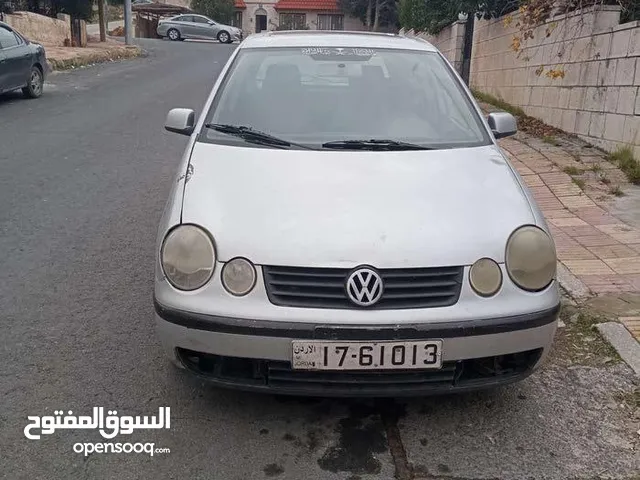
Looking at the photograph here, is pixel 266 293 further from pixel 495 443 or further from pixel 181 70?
pixel 181 70

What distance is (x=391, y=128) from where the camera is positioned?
149 inches

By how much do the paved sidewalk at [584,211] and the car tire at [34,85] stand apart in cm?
922

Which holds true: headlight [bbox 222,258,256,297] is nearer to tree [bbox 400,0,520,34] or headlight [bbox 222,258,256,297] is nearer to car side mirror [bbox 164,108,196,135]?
car side mirror [bbox 164,108,196,135]

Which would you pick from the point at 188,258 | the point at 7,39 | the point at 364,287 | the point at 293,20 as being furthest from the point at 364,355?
the point at 293,20

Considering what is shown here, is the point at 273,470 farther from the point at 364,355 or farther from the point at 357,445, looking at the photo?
the point at 364,355

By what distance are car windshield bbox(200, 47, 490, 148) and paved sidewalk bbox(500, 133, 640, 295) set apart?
5.11ft

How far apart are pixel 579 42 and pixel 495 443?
23.7 feet

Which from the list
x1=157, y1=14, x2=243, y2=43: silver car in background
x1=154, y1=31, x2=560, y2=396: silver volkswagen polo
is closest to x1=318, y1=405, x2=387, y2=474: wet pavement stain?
x1=154, y1=31, x2=560, y2=396: silver volkswagen polo

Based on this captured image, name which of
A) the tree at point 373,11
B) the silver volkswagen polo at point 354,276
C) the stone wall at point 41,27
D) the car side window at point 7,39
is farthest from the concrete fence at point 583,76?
the tree at point 373,11

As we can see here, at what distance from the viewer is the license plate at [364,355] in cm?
260

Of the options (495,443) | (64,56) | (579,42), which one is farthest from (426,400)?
(64,56)

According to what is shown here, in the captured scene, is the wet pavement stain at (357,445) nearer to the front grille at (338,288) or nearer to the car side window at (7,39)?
the front grille at (338,288)

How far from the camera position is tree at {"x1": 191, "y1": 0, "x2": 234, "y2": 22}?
46562mm

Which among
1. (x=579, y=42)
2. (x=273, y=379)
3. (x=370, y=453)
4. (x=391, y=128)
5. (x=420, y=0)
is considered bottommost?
(x=370, y=453)
